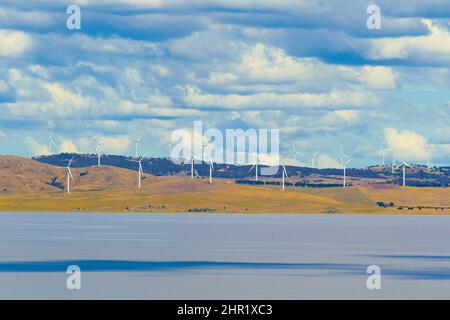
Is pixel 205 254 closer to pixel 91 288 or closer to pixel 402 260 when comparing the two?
pixel 402 260

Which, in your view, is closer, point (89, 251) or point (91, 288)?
point (91, 288)

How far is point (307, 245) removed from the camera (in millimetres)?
183750

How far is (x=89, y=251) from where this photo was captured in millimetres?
160375

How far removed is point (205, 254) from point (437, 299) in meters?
63.8

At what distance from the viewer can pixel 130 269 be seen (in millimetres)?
124375

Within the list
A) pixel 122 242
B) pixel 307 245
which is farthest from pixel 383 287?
pixel 122 242

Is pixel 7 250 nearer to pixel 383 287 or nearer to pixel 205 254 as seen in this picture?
pixel 205 254

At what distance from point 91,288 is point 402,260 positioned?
181ft

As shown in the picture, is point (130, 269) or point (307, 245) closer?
point (130, 269)
